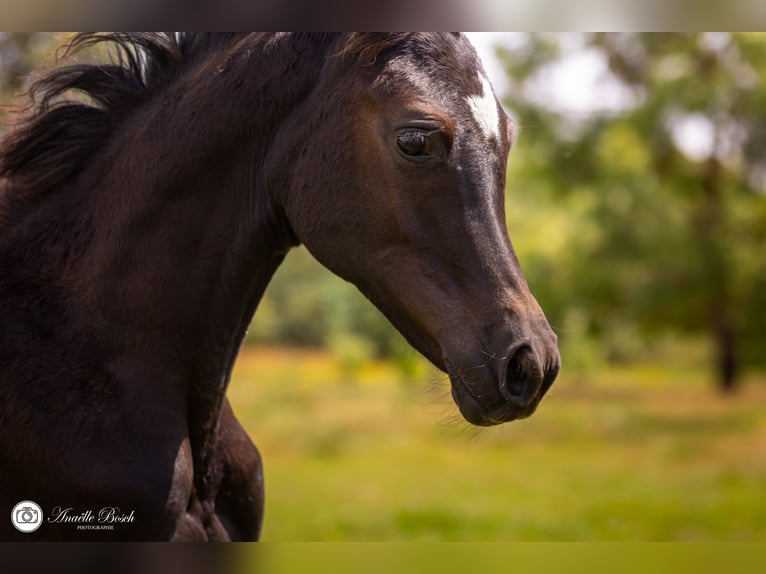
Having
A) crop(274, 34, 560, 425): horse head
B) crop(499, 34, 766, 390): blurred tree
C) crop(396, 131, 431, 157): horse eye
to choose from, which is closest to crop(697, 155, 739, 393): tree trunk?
crop(499, 34, 766, 390): blurred tree

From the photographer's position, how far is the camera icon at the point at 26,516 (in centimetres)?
167

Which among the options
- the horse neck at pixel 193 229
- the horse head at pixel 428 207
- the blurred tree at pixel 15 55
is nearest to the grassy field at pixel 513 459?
the blurred tree at pixel 15 55

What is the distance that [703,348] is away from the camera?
9.45 metres

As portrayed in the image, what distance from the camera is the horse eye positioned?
1.58m

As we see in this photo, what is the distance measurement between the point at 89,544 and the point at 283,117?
3.31ft

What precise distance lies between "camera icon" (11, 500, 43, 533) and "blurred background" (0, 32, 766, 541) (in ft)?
14.3

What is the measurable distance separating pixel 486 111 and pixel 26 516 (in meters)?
1.24

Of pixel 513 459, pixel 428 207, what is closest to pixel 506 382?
pixel 428 207

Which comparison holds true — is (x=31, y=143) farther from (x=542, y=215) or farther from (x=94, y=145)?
(x=542, y=215)

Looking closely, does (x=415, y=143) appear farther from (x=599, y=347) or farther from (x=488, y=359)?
(x=599, y=347)

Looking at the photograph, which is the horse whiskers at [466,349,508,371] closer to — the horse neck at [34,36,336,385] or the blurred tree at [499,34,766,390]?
the horse neck at [34,36,336,385]

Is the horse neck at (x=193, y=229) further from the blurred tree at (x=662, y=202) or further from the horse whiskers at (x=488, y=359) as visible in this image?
the blurred tree at (x=662, y=202)

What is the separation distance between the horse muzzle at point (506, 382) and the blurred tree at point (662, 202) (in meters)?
7.86

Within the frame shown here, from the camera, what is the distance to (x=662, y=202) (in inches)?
376
